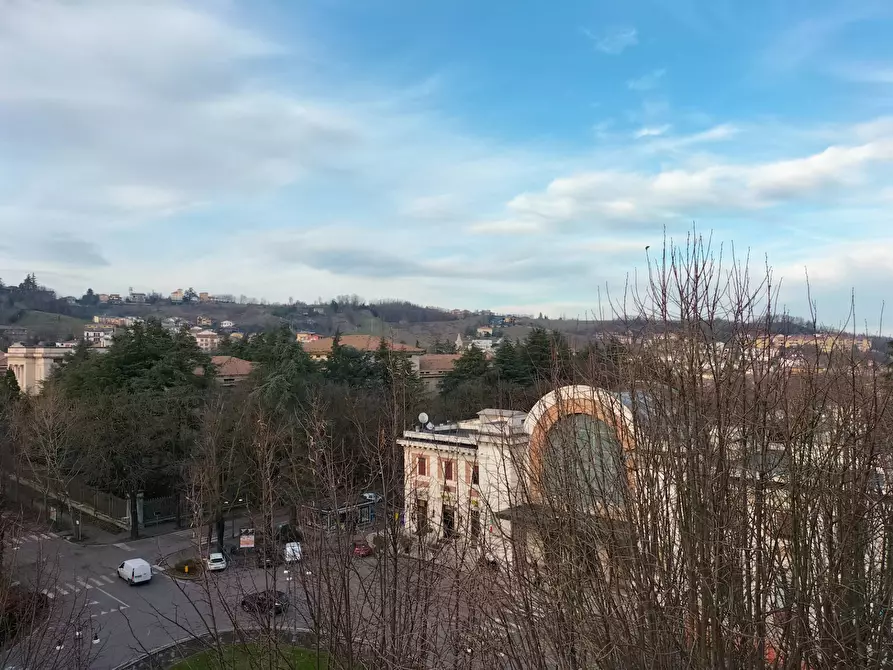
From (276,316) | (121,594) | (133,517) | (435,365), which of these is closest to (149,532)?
(133,517)

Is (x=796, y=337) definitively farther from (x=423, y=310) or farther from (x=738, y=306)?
(x=423, y=310)

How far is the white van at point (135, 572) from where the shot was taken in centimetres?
2047

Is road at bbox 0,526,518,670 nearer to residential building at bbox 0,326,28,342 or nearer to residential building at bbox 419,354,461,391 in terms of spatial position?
residential building at bbox 419,354,461,391

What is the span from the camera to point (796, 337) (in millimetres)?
8031

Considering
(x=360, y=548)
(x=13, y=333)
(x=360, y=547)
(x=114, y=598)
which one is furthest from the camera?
(x=13, y=333)

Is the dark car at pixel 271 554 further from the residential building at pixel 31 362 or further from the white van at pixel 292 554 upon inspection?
the residential building at pixel 31 362

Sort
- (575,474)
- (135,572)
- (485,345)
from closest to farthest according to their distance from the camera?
(575,474) < (135,572) < (485,345)

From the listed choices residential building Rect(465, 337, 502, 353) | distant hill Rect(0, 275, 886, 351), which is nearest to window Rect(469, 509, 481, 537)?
residential building Rect(465, 337, 502, 353)

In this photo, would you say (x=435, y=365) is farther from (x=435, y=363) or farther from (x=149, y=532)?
(x=149, y=532)

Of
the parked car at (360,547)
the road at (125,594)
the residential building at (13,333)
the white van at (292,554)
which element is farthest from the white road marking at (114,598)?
the residential building at (13,333)

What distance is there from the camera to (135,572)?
2048cm

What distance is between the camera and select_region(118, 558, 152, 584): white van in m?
20.5

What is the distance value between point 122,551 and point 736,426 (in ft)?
81.2

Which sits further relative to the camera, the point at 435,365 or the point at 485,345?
the point at 485,345
